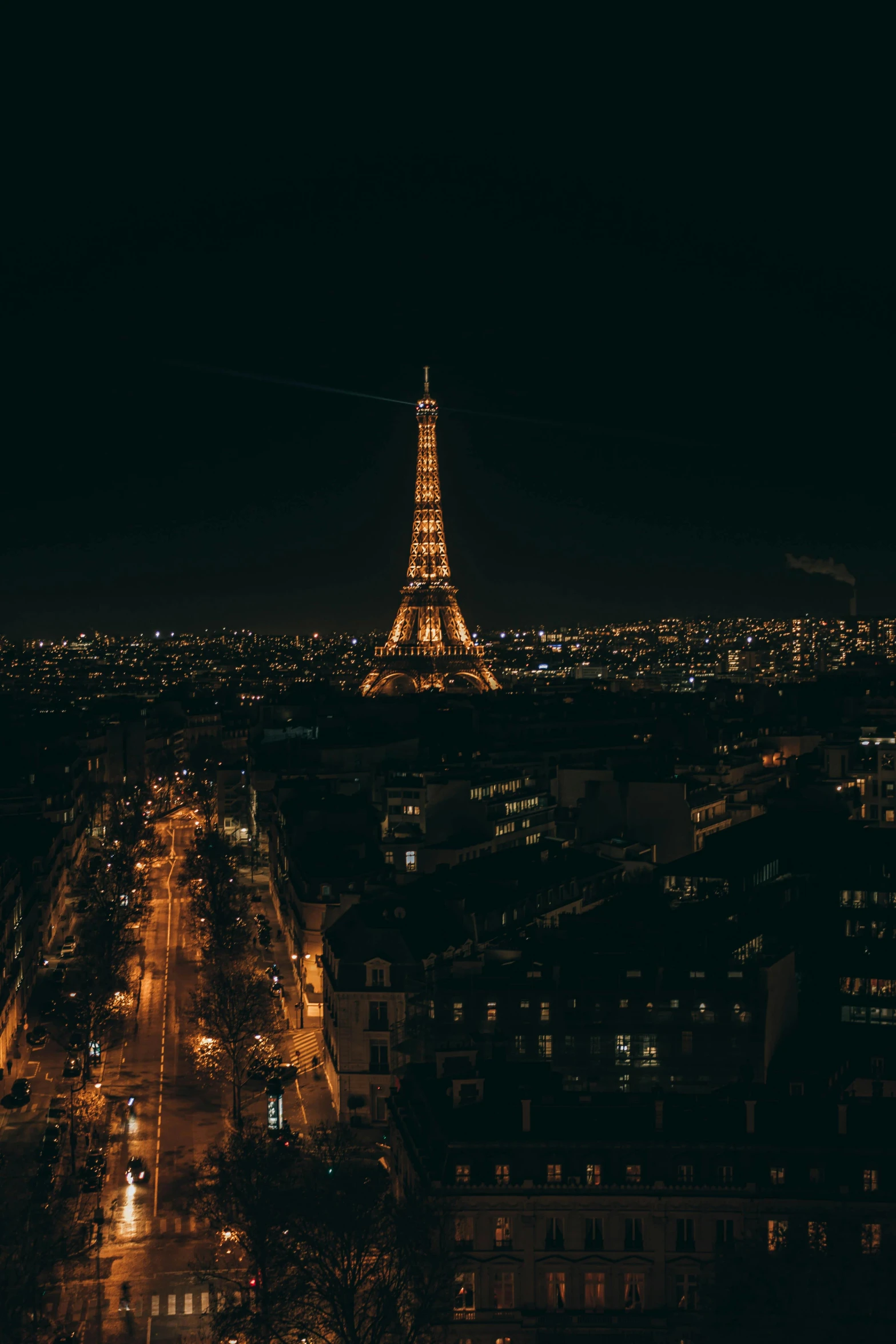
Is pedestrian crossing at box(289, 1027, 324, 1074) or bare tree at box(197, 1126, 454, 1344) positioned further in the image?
pedestrian crossing at box(289, 1027, 324, 1074)

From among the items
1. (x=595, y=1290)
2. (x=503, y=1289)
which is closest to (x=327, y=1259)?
(x=503, y=1289)

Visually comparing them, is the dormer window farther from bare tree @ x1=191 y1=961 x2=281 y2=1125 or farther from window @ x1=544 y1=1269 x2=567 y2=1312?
window @ x1=544 y1=1269 x2=567 y2=1312

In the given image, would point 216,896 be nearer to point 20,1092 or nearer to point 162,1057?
point 162,1057

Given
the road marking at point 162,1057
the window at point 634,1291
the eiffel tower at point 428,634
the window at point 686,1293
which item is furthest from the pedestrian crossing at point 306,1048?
the eiffel tower at point 428,634

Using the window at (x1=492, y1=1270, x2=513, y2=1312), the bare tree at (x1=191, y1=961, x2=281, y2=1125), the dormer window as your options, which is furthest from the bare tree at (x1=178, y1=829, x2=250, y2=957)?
the window at (x1=492, y1=1270, x2=513, y2=1312)

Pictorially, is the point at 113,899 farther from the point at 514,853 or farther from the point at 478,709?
the point at 478,709

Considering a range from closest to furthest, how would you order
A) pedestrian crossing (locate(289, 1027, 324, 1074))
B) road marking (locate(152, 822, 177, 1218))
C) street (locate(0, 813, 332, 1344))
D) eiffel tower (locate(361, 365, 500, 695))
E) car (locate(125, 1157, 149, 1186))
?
street (locate(0, 813, 332, 1344)) → road marking (locate(152, 822, 177, 1218)) → car (locate(125, 1157, 149, 1186)) → pedestrian crossing (locate(289, 1027, 324, 1074)) → eiffel tower (locate(361, 365, 500, 695))

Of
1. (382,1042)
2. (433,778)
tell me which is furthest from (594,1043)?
(433,778)
